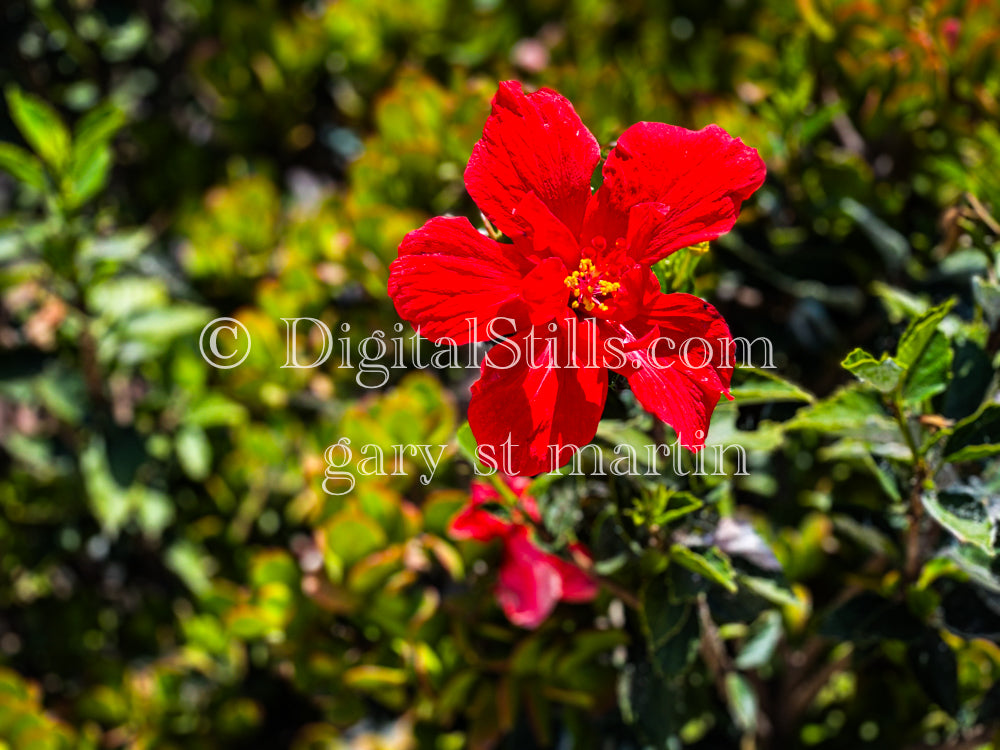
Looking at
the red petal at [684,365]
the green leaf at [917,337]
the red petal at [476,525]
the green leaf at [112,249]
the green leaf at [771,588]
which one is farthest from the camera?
the green leaf at [112,249]

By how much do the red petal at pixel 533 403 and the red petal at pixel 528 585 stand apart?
0.31m

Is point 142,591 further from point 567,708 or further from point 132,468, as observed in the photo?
point 567,708

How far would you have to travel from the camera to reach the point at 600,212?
2.55 ft

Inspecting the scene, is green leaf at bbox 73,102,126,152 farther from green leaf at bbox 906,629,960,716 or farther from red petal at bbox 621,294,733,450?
green leaf at bbox 906,629,960,716

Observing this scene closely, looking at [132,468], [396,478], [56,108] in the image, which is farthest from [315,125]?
[396,478]

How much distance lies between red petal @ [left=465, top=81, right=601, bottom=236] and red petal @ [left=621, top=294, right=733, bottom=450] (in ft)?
0.42

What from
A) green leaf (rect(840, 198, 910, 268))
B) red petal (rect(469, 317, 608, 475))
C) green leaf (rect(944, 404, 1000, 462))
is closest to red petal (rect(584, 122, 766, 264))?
red petal (rect(469, 317, 608, 475))

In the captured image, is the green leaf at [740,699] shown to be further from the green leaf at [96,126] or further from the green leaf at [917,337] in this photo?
the green leaf at [96,126]

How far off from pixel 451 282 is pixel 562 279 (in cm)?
9

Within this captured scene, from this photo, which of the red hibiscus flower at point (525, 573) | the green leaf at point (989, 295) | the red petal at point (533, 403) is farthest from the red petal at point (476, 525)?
the green leaf at point (989, 295)

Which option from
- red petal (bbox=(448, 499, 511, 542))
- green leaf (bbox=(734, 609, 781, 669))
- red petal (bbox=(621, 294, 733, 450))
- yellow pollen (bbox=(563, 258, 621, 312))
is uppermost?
yellow pollen (bbox=(563, 258, 621, 312))

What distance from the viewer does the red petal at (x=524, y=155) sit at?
74 cm

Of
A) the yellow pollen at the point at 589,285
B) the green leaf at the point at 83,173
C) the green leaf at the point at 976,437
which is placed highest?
the yellow pollen at the point at 589,285

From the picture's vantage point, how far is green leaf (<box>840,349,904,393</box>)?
777 mm
